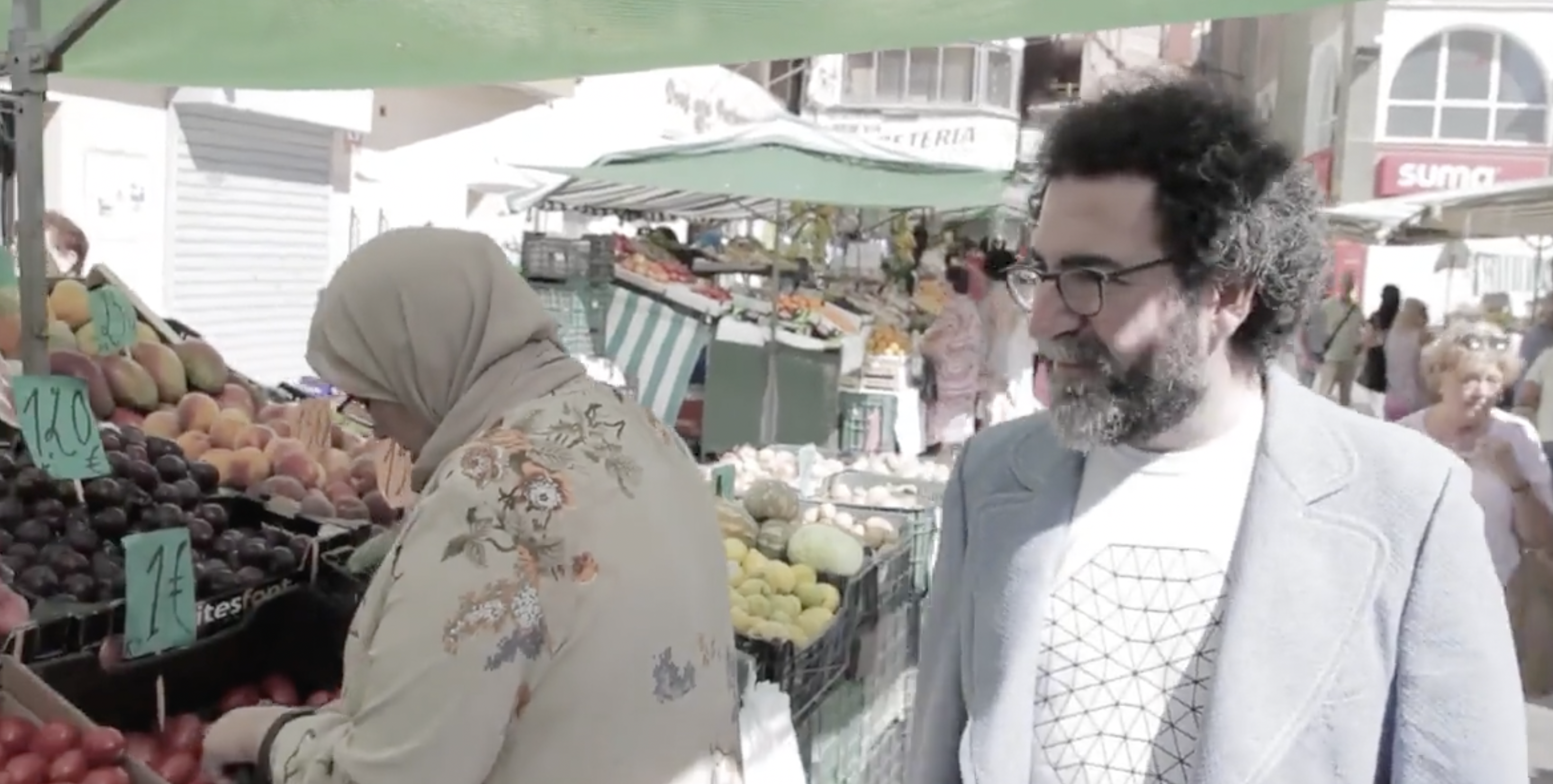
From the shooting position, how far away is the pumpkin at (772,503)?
4957 mm

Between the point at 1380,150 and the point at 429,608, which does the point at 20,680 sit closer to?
the point at 429,608

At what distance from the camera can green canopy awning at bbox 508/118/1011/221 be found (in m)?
7.26

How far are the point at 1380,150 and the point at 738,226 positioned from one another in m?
10.8

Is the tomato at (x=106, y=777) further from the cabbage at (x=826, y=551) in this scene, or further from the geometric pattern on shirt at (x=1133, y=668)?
the cabbage at (x=826, y=551)

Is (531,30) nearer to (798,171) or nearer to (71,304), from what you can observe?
(71,304)

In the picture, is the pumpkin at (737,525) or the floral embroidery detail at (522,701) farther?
the pumpkin at (737,525)

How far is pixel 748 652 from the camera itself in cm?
354

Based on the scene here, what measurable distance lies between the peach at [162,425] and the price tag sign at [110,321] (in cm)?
82

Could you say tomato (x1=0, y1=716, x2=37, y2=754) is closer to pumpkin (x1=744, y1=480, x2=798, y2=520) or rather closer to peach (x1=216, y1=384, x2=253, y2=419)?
peach (x1=216, y1=384, x2=253, y2=419)

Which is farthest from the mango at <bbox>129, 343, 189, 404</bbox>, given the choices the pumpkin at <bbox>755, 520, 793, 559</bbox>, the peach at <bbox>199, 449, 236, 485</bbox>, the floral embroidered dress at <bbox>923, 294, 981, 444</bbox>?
the floral embroidered dress at <bbox>923, 294, 981, 444</bbox>

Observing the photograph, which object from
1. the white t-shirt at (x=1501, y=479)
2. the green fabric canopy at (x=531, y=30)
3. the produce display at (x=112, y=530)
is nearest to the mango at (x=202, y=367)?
the green fabric canopy at (x=531, y=30)

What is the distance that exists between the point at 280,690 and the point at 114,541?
0.48 m

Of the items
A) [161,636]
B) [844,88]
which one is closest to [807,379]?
[161,636]

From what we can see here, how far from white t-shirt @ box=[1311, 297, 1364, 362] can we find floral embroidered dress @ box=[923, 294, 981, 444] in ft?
22.7
